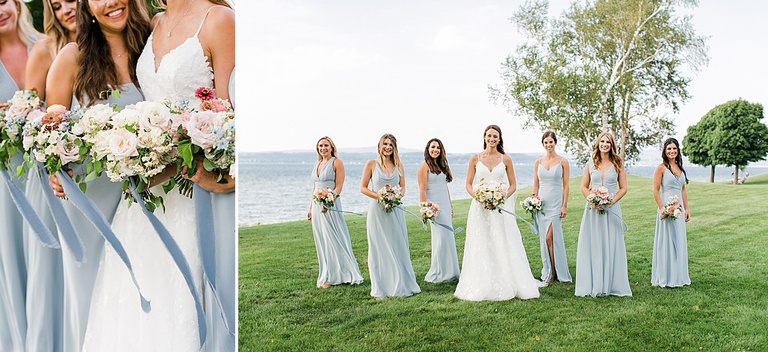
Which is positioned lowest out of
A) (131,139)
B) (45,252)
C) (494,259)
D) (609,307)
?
(609,307)

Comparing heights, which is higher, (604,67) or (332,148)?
(604,67)

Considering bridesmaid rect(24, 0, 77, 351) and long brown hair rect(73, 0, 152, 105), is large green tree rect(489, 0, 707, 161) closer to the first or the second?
long brown hair rect(73, 0, 152, 105)

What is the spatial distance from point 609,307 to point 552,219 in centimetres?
66

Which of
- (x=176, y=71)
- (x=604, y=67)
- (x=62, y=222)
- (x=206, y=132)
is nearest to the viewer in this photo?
(x=206, y=132)

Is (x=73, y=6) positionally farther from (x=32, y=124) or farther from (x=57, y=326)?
(x=57, y=326)

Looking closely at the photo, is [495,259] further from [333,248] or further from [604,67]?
[604,67]

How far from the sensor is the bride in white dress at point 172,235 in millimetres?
2477

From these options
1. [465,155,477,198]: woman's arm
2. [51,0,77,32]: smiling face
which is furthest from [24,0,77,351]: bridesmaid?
[465,155,477,198]: woman's arm

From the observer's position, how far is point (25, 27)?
283 centimetres

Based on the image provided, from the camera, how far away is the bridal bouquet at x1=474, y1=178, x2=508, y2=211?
407 centimetres

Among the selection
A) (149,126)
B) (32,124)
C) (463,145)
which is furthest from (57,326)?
(463,145)

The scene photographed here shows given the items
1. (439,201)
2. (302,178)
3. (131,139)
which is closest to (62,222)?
(131,139)

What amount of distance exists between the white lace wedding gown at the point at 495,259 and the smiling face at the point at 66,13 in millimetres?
2536

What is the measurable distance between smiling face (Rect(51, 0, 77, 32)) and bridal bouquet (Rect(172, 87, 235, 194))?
0.67 meters
